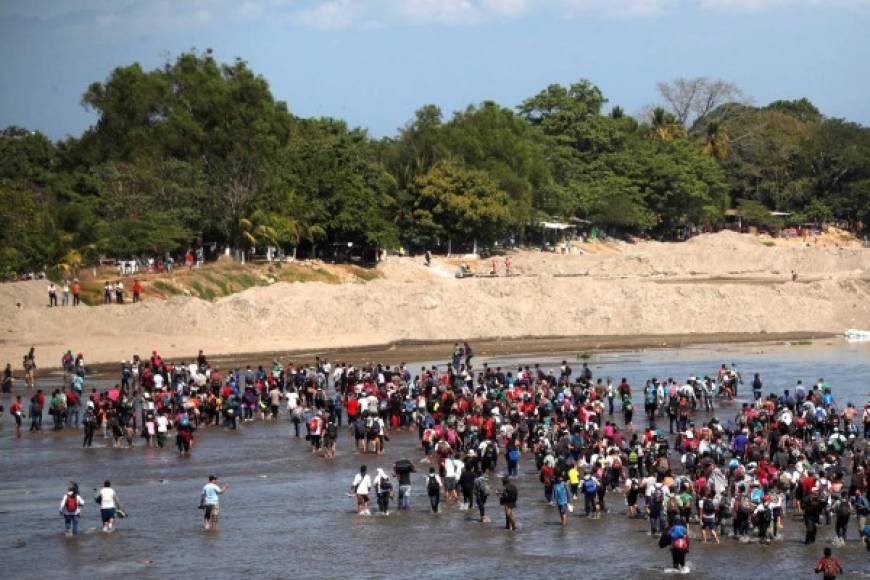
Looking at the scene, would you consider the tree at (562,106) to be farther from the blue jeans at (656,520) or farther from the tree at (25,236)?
the blue jeans at (656,520)

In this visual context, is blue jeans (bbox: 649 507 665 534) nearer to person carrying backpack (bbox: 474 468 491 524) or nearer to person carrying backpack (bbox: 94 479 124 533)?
person carrying backpack (bbox: 474 468 491 524)

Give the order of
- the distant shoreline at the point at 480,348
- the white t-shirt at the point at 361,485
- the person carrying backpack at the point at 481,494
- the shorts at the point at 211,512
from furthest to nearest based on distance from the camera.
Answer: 1. the distant shoreline at the point at 480,348
2. the white t-shirt at the point at 361,485
3. the person carrying backpack at the point at 481,494
4. the shorts at the point at 211,512

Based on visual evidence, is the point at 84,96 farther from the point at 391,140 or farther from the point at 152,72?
the point at 391,140

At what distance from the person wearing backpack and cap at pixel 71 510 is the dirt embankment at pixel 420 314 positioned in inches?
1163

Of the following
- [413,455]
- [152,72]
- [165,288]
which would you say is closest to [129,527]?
[413,455]

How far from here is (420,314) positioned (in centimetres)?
6775

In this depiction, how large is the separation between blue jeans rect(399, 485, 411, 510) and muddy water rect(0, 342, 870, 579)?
284 millimetres

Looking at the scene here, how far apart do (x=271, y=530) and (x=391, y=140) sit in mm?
84681

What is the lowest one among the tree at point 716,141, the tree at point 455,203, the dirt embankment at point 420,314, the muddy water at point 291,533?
the muddy water at point 291,533

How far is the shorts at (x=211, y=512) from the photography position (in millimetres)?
26938

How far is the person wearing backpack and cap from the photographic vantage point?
2583 centimetres

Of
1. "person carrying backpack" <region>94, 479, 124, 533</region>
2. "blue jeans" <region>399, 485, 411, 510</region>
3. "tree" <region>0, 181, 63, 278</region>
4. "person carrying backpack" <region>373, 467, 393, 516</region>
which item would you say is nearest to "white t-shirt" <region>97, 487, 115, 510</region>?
"person carrying backpack" <region>94, 479, 124, 533</region>

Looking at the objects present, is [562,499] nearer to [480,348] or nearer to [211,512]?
[211,512]

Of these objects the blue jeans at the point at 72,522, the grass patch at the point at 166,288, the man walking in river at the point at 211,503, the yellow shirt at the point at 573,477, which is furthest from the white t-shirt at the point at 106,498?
the grass patch at the point at 166,288
